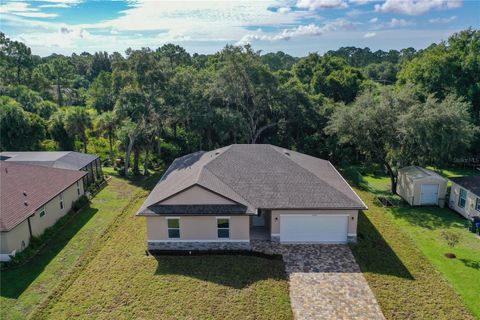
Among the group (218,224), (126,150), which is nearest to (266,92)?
(126,150)

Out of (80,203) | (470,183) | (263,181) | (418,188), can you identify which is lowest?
(80,203)

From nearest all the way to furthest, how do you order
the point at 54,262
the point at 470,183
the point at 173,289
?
1. the point at 173,289
2. the point at 54,262
3. the point at 470,183

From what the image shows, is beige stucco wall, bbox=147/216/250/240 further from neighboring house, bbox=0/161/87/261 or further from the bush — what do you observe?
the bush

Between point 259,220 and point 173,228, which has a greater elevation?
point 173,228

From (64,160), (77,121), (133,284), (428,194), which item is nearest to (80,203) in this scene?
(64,160)

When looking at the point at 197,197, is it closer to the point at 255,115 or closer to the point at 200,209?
the point at 200,209

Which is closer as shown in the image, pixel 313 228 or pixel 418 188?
pixel 313 228

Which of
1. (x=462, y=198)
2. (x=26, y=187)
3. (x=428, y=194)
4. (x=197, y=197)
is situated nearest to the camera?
(x=197, y=197)

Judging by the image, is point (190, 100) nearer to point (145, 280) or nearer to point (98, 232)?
point (98, 232)
